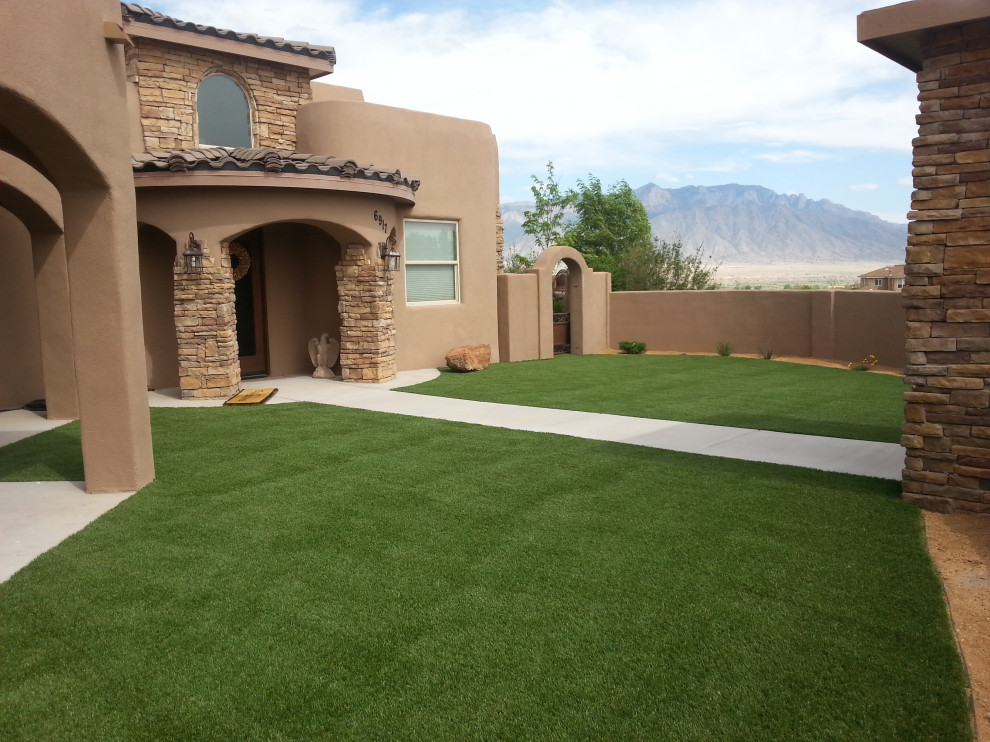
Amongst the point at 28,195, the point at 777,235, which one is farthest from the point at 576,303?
the point at 777,235

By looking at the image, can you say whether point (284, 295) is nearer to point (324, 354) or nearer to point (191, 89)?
point (324, 354)

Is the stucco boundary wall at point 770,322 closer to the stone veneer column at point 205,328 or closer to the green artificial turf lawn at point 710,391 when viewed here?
the green artificial turf lawn at point 710,391

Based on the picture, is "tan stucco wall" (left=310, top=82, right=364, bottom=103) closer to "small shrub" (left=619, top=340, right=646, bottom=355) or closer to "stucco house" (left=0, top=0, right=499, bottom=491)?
"stucco house" (left=0, top=0, right=499, bottom=491)

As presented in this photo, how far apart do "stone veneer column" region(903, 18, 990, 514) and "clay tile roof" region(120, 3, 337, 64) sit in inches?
438

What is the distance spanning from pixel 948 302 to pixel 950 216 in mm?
638

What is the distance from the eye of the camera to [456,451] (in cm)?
826

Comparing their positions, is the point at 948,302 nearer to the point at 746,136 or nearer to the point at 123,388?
the point at 123,388

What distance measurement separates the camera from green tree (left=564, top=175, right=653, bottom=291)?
50188 millimetres

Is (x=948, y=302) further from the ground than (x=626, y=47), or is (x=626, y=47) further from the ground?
(x=626, y=47)

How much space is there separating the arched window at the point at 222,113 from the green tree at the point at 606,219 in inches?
1391

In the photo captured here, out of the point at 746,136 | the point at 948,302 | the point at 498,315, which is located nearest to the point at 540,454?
the point at 948,302

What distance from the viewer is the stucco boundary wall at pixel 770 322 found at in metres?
16.2

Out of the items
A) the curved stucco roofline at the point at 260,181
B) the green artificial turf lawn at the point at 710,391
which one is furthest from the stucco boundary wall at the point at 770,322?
the curved stucco roofline at the point at 260,181

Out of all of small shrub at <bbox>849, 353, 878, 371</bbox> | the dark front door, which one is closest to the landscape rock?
the dark front door
